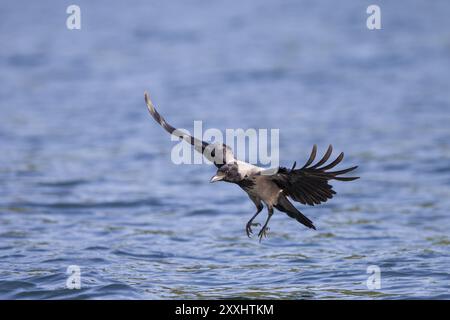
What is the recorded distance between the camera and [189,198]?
47.8 feet

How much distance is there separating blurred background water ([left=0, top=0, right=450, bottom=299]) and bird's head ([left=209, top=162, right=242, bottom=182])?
126cm

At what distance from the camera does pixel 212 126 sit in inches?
737

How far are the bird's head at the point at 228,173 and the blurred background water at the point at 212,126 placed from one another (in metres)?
1.26

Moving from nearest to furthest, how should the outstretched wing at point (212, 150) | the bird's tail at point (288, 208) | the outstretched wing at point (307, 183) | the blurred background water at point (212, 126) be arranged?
1. the outstretched wing at point (307, 183)
2. the outstretched wing at point (212, 150)
3. the bird's tail at point (288, 208)
4. the blurred background water at point (212, 126)

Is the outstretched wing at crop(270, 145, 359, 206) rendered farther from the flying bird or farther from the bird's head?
the bird's head

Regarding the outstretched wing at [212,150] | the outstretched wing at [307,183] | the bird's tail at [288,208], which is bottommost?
the bird's tail at [288,208]

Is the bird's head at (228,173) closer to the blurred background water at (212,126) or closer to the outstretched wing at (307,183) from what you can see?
the outstretched wing at (307,183)

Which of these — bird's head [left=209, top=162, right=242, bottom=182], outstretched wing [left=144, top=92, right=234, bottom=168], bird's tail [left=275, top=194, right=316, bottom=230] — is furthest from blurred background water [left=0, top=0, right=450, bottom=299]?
outstretched wing [left=144, top=92, right=234, bottom=168]

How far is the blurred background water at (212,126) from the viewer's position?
34.6 ft

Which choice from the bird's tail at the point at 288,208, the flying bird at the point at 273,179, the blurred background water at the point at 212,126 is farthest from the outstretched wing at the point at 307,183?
the blurred background water at the point at 212,126

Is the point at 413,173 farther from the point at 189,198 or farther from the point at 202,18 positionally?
the point at 202,18

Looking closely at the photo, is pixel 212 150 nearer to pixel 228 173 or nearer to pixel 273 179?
pixel 228 173

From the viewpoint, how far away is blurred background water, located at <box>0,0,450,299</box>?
1055 cm
